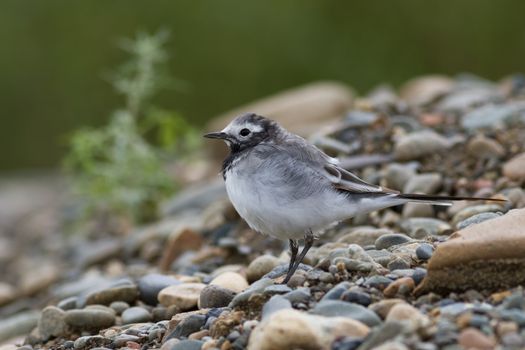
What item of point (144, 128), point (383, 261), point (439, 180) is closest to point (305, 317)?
point (383, 261)

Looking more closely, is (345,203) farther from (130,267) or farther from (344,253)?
(130,267)

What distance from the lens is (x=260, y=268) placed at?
6.05 metres

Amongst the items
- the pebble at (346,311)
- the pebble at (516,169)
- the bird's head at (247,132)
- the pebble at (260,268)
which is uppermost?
the bird's head at (247,132)

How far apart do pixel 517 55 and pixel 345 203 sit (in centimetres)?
839

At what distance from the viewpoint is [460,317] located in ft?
13.3

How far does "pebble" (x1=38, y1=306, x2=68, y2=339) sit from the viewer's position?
5812 millimetres

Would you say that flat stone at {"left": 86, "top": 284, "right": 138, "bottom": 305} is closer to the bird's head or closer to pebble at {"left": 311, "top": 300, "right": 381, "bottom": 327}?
the bird's head

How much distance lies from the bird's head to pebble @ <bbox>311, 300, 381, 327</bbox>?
1.52m

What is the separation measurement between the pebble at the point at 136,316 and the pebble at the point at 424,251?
1.72 m

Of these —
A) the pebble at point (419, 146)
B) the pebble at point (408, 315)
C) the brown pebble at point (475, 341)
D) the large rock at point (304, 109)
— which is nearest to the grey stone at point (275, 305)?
the pebble at point (408, 315)

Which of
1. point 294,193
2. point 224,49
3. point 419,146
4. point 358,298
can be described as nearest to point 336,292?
point 358,298

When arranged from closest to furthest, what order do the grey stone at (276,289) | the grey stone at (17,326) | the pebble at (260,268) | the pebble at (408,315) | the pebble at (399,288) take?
1. the pebble at (408,315)
2. the pebble at (399,288)
3. the grey stone at (276,289)
4. the pebble at (260,268)
5. the grey stone at (17,326)

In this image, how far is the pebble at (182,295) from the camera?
5699 mm

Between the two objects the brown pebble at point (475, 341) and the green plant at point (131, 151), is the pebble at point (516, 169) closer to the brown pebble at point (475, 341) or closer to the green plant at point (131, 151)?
the green plant at point (131, 151)
